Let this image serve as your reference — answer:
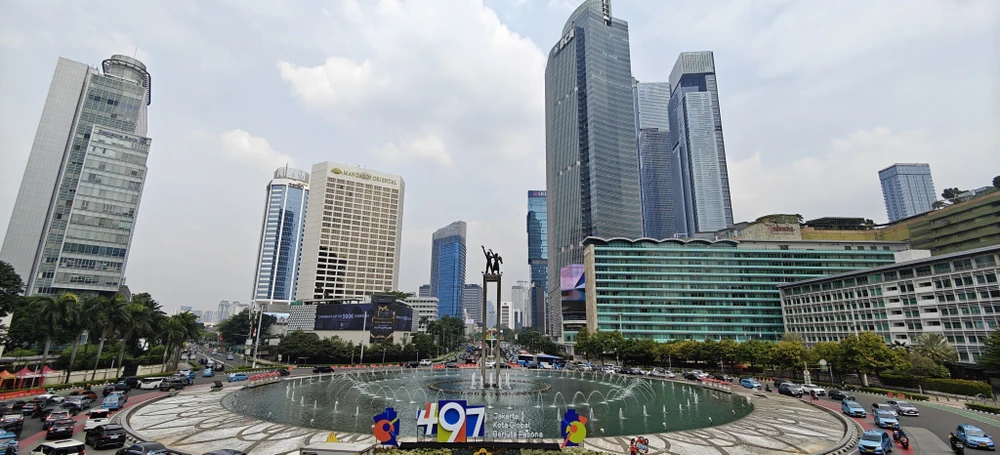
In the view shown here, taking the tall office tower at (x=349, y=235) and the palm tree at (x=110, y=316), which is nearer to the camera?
the palm tree at (x=110, y=316)

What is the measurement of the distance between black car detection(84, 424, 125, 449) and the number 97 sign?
20201 mm

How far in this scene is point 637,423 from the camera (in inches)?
1491

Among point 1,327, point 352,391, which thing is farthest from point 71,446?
point 1,327

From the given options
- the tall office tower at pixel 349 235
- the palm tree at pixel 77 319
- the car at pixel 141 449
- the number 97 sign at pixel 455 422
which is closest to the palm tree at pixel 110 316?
the palm tree at pixel 77 319

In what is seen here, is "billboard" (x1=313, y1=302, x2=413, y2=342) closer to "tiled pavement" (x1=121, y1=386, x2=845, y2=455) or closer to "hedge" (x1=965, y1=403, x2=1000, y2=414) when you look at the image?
"tiled pavement" (x1=121, y1=386, x2=845, y2=455)

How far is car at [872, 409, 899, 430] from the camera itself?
3412cm

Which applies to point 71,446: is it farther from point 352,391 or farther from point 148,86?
point 148,86

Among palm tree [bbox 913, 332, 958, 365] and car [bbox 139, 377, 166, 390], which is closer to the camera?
car [bbox 139, 377, 166, 390]

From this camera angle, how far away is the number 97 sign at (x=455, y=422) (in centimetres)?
2566

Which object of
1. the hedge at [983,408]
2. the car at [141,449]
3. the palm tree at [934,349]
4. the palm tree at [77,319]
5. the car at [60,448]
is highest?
the palm tree at [77,319]

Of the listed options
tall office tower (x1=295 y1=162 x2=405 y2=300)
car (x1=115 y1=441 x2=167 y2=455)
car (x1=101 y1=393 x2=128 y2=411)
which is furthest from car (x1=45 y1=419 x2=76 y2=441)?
tall office tower (x1=295 y1=162 x2=405 y2=300)

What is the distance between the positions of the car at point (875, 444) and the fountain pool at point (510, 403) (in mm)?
11819

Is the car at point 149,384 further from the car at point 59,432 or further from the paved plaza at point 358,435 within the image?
the car at point 59,432

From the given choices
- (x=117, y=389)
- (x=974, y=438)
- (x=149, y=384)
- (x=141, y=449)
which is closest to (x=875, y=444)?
(x=974, y=438)
